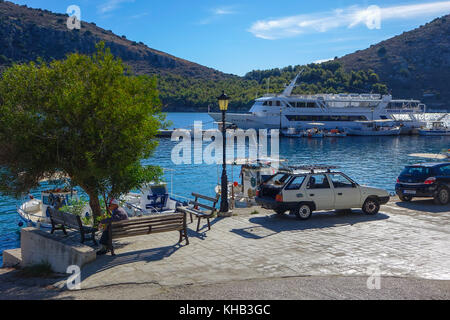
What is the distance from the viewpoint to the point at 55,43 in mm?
119125

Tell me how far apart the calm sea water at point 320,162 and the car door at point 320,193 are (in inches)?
361

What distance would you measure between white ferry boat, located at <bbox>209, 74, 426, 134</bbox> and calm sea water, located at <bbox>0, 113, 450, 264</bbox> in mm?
7219

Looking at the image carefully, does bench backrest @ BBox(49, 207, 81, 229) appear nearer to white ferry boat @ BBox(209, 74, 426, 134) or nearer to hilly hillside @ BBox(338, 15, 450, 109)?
white ferry boat @ BBox(209, 74, 426, 134)

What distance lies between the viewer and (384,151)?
6016 cm

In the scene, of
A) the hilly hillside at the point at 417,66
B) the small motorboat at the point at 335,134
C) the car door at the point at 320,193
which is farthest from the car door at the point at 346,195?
the hilly hillside at the point at 417,66

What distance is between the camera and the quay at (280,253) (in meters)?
7.54

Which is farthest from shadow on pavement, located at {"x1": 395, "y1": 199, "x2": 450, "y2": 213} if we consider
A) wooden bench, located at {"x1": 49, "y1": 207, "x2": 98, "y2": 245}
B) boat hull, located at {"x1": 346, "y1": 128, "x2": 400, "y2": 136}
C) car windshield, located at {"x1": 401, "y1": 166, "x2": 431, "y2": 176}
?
boat hull, located at {"x1": 346, "y1": 128, "x2": 400, "y2": 136}

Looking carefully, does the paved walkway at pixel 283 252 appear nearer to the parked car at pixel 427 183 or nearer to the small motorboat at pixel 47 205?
the parked car at pixel 427 183

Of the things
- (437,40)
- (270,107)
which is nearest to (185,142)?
(270,107)

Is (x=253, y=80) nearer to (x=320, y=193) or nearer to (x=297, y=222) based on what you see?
(x=320, y=193)

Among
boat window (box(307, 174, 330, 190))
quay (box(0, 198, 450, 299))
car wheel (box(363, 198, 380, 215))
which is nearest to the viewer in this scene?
quay (box(0, 198, 450, 299))

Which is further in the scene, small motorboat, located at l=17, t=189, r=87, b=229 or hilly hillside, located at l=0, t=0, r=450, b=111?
hilly hillside, located at l=0, t=0, r=450, b=111

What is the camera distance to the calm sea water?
990 inches
